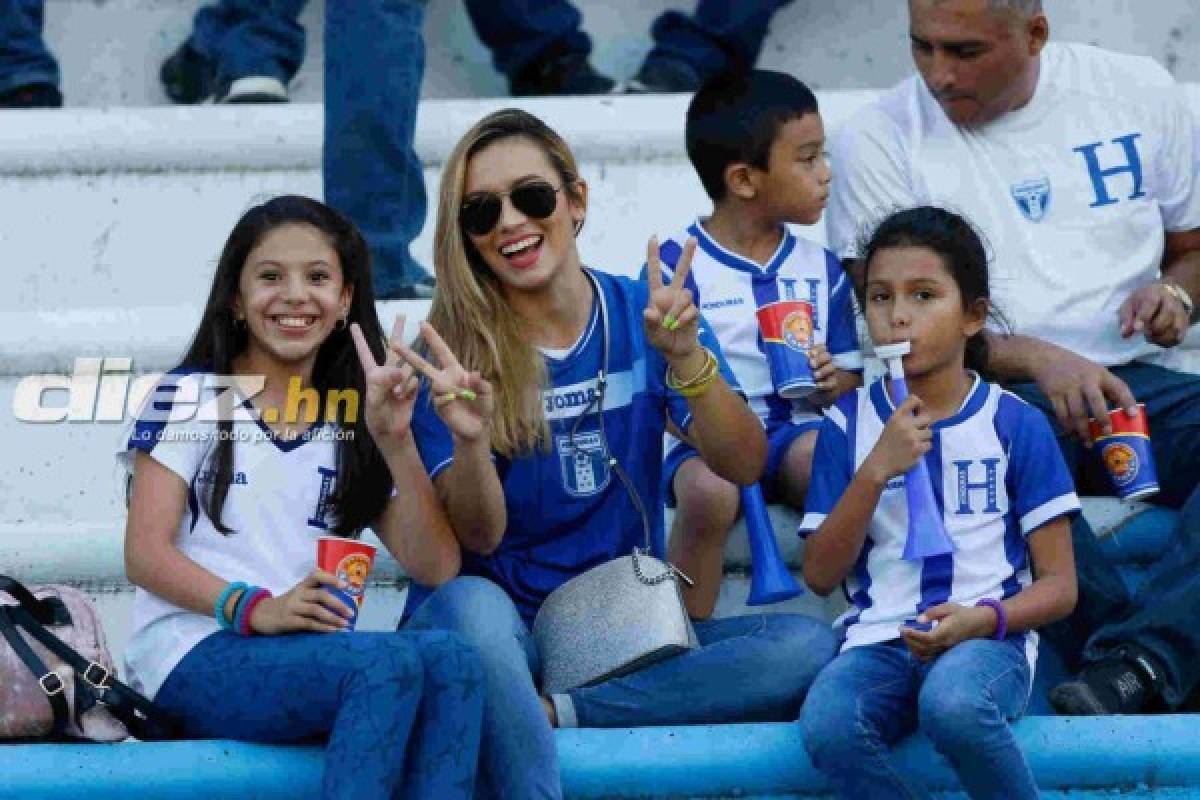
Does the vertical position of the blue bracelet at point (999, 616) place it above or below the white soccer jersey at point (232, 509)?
below

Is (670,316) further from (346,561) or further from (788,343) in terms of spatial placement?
(346,561)

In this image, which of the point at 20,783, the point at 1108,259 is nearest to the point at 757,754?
the point at 20,783

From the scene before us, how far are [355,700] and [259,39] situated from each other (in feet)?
8.03

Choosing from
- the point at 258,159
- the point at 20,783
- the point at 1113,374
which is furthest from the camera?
the point at 258,159

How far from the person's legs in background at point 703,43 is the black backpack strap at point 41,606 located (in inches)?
95.8

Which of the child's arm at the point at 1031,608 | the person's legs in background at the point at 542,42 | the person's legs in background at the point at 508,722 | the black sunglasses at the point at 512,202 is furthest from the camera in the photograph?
the person's legs in background at the point at 542,42

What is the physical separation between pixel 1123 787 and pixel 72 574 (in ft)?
5.45

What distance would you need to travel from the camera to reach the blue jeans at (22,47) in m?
5.22

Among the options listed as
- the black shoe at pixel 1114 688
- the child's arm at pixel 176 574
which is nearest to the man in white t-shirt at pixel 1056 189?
the black shoe at pixel 1114 688

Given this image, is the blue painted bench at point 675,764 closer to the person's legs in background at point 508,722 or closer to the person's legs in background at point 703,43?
the person's legs in background at point 508,722

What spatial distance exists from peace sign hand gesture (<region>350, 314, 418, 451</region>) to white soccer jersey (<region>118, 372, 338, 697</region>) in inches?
6.9

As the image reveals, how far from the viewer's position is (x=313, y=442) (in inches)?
143

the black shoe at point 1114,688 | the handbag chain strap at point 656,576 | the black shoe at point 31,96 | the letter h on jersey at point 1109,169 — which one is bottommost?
the black shoe at point 1114,688

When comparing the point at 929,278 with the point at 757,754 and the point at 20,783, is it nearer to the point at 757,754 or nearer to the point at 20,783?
the point at 757,754
